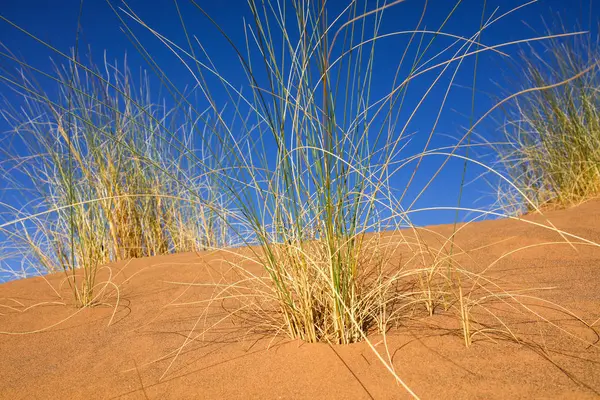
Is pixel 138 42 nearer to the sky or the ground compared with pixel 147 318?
nearer to the sky

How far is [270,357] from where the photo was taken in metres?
1.37

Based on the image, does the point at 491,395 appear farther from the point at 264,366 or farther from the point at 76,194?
the point at 76,194

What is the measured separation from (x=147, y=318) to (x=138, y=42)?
1024mm

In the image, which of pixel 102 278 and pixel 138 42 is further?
pixel 102 278

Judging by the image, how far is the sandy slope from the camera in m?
1.15

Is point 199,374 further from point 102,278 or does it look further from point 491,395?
point 102,278

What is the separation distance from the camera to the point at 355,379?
1.20m

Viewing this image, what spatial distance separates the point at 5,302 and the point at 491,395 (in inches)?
91.8

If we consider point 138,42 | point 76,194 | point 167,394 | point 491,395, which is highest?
point 76,194

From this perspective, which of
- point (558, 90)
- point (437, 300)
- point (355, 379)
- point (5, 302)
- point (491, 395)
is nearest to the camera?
point (491, 395)

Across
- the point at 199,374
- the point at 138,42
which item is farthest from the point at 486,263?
the point at 138,42

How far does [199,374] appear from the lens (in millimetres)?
1339

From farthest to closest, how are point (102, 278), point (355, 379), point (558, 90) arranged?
point (558, 90) → point (102, 278) → point (355, 379)

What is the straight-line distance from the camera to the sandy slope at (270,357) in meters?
1.15
